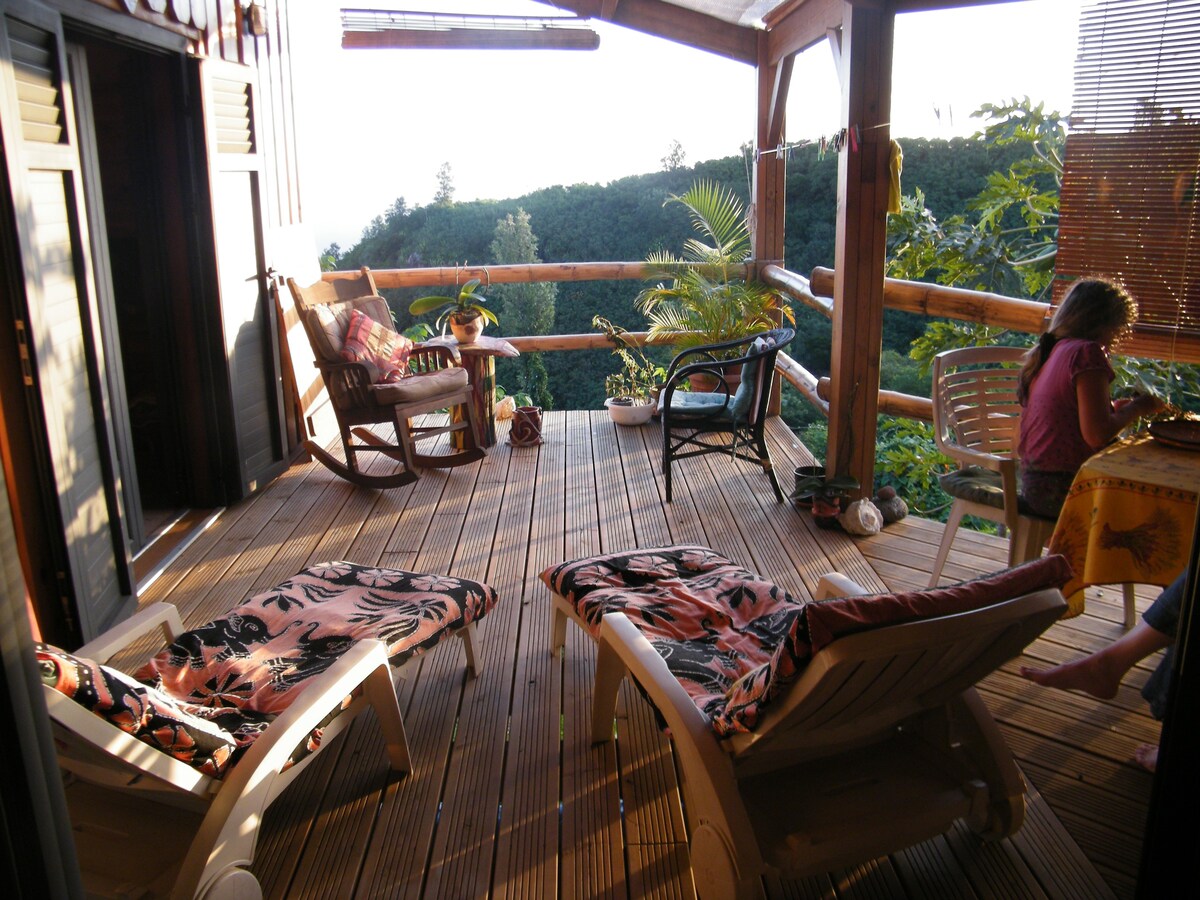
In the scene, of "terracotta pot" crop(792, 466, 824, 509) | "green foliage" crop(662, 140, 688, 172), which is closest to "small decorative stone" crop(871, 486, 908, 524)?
"terracotta pot" crop(792, 466, 824, 509)

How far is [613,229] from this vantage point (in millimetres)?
13477

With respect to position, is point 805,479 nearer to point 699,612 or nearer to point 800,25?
point 699,612

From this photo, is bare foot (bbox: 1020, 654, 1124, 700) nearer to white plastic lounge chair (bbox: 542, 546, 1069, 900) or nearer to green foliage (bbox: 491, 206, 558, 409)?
white plastic lounge chair (bbox: 542, 546, 1069, 900)

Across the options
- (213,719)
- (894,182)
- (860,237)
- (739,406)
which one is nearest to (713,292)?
(739,406)

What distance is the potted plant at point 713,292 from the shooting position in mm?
5602

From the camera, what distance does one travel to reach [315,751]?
2.04 m

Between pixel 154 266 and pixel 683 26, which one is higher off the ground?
pixel 683 26

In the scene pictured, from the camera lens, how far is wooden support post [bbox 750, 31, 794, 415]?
5.92m

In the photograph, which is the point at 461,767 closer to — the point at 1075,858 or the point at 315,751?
the point at 315,751

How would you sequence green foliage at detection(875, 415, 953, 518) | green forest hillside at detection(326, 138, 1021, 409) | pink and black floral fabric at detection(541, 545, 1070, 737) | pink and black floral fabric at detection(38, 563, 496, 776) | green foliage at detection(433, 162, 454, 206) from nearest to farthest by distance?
pink and black floral fabric at detection(541, 545, 1070, 737) < pink and black floral fabric at detection(38, 563, 496, 776) < green foliage at detection(875, 415, 953, 518) < green forest hillside at detection(326, 138, 1021, 409) < green foliage at detection(433, 162, 454, 206)

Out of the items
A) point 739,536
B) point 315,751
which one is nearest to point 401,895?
point 315,751

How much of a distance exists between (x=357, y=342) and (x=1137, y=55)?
3567 millimetres

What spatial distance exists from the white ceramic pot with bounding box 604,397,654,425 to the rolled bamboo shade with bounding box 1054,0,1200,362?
298 cm

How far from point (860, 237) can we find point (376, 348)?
2.50 metres
